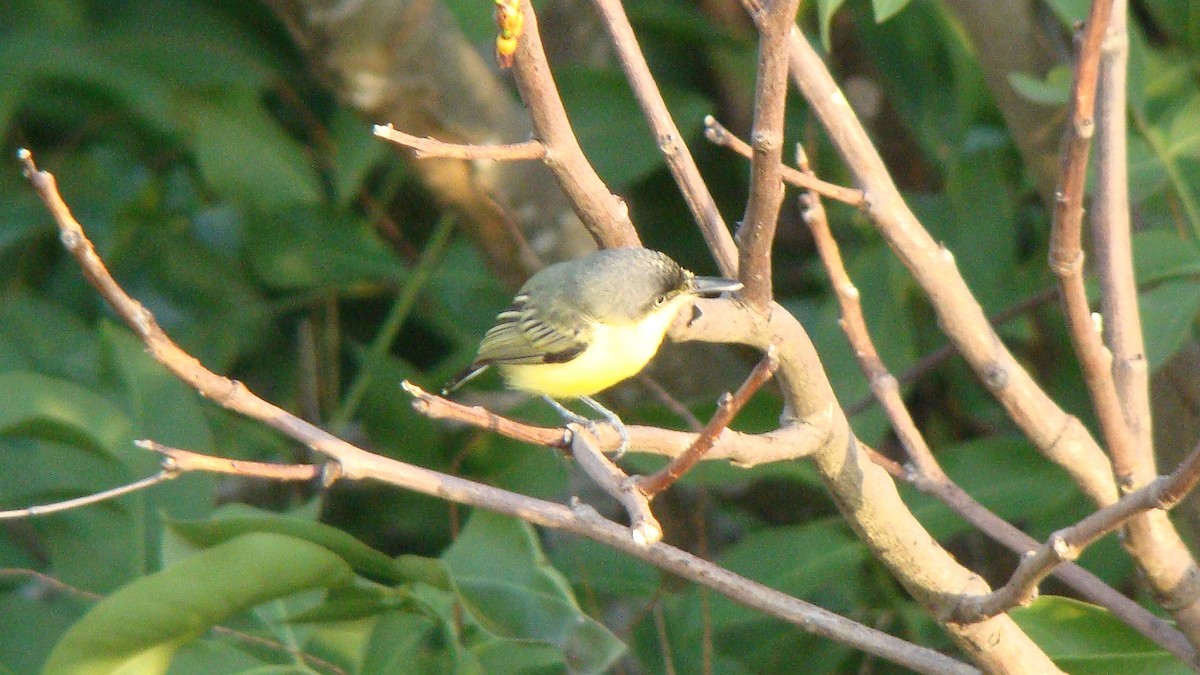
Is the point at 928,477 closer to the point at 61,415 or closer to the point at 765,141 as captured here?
the point at 765,141

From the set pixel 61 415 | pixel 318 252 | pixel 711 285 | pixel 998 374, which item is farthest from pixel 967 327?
pixel 318 252

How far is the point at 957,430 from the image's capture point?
295cm

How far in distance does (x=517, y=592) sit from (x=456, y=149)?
3.09 ft

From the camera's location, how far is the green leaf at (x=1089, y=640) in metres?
1.74

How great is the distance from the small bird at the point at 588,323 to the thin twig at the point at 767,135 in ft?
1.32

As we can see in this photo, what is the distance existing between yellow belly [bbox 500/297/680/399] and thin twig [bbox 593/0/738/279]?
0.28 metres

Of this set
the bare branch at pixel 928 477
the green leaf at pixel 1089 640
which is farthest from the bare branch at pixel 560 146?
the green leaf at pixel 1089 640

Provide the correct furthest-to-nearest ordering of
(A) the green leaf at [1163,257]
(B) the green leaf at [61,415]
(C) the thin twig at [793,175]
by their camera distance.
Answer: (B) the green leaf at [61,415]
(A) the green leaf at [1163,257]
(C) the thin twig at [793,175]

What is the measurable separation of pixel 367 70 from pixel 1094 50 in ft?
5.88

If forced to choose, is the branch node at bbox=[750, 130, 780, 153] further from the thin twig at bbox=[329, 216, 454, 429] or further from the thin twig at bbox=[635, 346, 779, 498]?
the thin twig at bbox=[329, 216, 454, 429]

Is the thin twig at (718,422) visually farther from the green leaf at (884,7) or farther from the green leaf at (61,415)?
the green leaf at (61,415)

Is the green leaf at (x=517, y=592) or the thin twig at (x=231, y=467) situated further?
the green leaf at (x=517, y=592)

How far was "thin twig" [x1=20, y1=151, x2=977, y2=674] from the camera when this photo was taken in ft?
3.57

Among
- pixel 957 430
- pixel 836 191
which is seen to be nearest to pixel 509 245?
pixel 957 430
